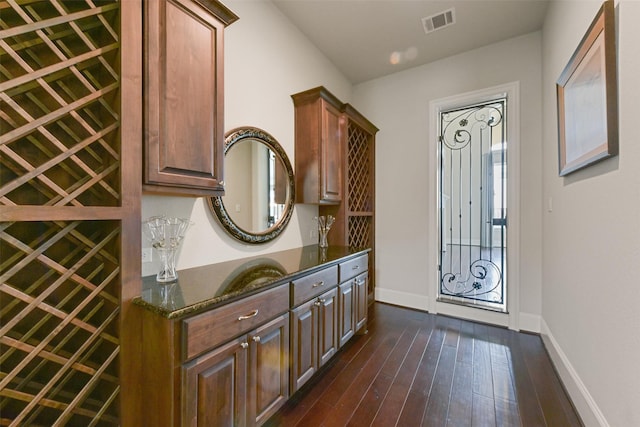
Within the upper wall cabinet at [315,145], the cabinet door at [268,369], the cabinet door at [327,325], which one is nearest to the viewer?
the cabinet door at [268,369]

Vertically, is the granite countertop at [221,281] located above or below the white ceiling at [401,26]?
below

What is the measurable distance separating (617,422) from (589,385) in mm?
370

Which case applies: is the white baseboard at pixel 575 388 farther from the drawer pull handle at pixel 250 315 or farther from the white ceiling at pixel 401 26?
the white ceiling at pixel 401 26

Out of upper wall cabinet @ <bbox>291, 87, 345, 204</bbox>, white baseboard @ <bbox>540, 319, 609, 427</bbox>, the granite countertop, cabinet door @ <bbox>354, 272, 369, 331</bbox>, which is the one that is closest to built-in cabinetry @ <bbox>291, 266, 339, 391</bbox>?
the granite countertop

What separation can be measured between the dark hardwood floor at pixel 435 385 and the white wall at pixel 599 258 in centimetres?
22

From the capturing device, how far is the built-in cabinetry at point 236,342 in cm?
112

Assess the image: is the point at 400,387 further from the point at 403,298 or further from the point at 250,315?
the point at 403,298

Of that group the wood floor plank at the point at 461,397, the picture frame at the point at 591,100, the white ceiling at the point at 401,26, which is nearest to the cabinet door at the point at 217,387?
the wood floor plank at the point at 461,397

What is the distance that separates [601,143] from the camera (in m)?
1.40

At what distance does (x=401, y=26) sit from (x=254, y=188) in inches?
88.7

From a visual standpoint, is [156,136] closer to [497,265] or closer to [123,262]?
[123,262]

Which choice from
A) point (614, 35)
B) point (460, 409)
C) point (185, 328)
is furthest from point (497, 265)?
point (185, 328)

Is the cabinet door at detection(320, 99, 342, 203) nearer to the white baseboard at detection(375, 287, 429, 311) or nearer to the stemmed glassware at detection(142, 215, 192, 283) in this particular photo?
the stemmed glassware at detection(142, 215, 192, 283)

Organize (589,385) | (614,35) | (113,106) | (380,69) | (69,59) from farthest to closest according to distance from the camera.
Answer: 1. (380,69)
2. (589,385)
3. (614,35)
4. (113,106)
5. (69,59)
